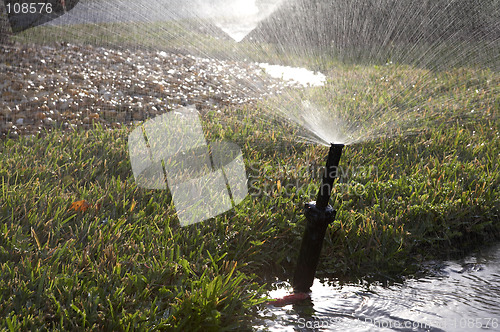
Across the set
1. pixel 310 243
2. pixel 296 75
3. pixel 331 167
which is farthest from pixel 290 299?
pixel 296 75

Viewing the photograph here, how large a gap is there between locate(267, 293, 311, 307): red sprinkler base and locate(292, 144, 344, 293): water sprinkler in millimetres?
26

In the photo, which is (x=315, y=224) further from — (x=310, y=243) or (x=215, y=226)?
(x=215, y=226)

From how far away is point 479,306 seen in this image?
238 cm

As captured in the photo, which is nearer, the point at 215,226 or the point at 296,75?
the point at 215,226

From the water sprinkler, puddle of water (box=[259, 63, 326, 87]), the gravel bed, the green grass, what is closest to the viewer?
the green grass

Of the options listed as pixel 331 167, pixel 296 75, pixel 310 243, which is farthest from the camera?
pixel 296 75

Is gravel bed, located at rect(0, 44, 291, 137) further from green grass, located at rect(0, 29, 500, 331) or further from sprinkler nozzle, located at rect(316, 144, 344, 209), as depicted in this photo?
sprinkler nozzle, located at rect(316, 144, 344, 209)

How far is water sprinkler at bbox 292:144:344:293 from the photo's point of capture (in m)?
2.14

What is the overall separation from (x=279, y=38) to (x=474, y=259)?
9363 mm

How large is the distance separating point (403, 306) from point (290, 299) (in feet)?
1.80

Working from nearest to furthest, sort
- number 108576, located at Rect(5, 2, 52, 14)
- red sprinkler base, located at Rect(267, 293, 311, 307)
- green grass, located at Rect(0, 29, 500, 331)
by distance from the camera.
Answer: green grass, located at Rect(0, 29, 500, 331), red sprinkler base, located at Rect(267, 293, 311, 307), number 108576, located at Rect(5, 2, 52, 14)

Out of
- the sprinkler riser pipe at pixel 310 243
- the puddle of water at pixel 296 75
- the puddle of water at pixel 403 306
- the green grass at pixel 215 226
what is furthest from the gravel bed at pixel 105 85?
the puddle of water at pixel 403 306

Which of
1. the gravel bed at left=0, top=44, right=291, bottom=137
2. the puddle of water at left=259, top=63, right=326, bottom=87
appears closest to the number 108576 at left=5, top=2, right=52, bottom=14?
the gravel bed at left=0, top=44, right=291, bottom=137

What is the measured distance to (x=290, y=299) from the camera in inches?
93.8
